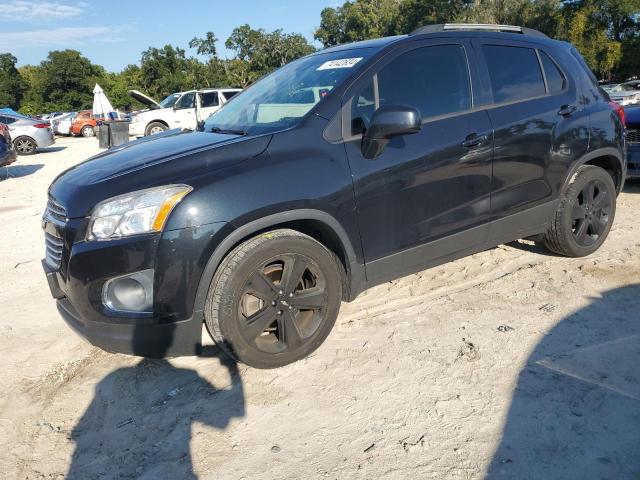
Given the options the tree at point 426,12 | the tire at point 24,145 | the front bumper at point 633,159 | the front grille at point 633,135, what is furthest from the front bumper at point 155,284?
the tree at point 426,12

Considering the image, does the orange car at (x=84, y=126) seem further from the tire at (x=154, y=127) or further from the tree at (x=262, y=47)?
the tree at (x=262, y=47)

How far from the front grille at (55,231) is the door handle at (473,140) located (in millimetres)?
2460

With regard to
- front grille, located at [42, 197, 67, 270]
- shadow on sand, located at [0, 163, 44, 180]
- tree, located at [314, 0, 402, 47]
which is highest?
tree, located at [314, 0, 402, 47]

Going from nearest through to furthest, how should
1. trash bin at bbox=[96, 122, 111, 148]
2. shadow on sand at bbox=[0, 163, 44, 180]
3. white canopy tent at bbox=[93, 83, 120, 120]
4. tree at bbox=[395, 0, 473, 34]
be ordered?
trash bin at bbox=[96, 122, 111, 148], shadow on sand at bbox=[0, 163, 44, 180], white canopy tent at bbox=[93, 83, 120, 120], tree at bbox=[395, 0, 473, 34]

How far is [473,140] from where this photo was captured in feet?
11.5

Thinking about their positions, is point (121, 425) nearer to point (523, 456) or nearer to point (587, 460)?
point (523, 456)

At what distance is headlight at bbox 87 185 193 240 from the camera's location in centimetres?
260

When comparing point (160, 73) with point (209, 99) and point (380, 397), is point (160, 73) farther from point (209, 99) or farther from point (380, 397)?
point (380, 397)

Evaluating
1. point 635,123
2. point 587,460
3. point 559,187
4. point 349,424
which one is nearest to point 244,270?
point 349,424

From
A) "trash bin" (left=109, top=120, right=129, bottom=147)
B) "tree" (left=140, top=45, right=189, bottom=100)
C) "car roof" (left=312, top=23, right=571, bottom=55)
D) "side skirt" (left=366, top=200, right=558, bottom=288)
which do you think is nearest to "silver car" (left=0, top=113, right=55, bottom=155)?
"trash bin" (left=109, top=120, right=129, bottom=147)

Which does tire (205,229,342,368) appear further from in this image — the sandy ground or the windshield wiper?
the windshield wiper

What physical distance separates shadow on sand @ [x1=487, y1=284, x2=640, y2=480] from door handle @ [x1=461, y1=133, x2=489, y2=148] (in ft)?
4.26

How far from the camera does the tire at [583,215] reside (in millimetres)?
4191

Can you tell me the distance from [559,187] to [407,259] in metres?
1.57
